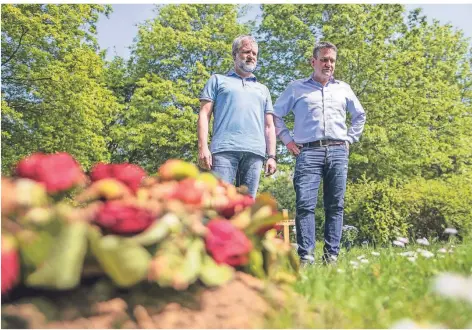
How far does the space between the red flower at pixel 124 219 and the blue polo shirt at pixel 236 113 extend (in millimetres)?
2649

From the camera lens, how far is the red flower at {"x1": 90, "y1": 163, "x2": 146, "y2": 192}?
2.07 m

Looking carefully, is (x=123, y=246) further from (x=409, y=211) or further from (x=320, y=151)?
(x=409, y=211)

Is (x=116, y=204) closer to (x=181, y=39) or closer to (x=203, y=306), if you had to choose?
(x=203, y=306)

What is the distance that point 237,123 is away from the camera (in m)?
4.40

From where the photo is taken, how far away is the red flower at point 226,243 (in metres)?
1.86

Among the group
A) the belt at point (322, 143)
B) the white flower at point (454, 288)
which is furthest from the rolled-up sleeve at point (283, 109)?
the white flower at point (454, 288)

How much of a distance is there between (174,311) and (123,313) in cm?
15

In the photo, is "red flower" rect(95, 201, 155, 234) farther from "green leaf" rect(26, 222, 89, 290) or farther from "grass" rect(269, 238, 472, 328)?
"grass" rect(269, 238, 472, 328)

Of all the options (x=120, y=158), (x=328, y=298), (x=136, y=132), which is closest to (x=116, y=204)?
(x=328, y=298)

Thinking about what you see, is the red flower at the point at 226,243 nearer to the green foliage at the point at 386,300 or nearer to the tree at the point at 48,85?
the green foliage at the point at 386,300

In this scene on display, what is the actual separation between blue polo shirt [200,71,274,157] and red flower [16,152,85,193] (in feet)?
8.15

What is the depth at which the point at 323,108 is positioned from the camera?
16.5ft

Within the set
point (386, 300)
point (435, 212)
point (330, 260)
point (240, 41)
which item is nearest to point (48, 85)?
point (435, 212)

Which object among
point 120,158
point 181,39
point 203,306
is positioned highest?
point 181,39
